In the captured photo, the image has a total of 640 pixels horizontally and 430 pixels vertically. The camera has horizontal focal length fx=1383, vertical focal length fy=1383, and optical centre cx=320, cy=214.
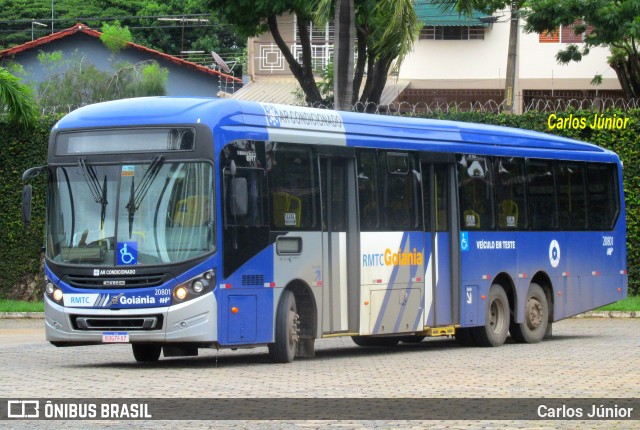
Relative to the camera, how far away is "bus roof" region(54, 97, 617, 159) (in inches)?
653

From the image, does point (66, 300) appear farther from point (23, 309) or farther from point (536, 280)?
point (23, 309)

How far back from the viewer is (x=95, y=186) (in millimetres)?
16609

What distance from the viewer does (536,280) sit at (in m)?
23.1

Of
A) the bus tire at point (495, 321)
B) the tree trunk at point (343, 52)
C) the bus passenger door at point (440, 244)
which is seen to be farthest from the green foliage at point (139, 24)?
the bus passenger door at point (440, 244)

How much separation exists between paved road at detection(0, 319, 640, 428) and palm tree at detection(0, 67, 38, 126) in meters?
9.04

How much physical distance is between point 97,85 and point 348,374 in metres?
39.8

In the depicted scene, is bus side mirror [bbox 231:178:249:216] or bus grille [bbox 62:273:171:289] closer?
bus grille [bbox 62:273:171:289]

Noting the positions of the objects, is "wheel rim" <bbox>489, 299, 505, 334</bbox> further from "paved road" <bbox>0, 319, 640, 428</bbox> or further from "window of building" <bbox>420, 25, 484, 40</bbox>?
"window of building" <bbox>420, 25, 484, 40</bbox>

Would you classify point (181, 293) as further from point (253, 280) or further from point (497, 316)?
point (497, 316)

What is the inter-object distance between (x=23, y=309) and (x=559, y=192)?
12.3m

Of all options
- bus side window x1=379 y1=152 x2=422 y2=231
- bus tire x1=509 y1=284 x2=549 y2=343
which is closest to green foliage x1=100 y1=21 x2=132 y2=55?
bus tire x1=509 y1=284 x2=549 y2=343

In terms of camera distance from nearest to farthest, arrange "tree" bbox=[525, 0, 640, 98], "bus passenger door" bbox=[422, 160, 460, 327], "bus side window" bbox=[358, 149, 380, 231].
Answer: "bus side window" bbox=[358, 149, 380, 231]
"bus passenger door" bbox=[422, 160, 460, 327]
"tree" bbox=[525, 0, 640, 98]

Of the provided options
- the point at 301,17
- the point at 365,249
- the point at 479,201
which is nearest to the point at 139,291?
the point at 365,249

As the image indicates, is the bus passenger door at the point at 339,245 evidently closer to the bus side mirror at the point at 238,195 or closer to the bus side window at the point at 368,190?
the bus side window at the point at 368,190
